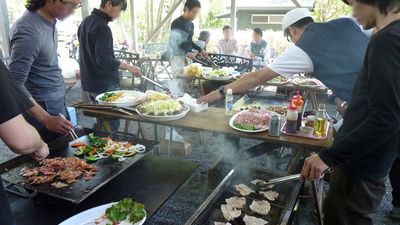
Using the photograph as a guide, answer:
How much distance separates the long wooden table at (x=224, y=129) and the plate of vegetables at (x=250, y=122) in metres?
0.05

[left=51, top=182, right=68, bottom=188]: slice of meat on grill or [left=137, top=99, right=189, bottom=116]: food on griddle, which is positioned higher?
[left=137, top=99, right=189, bottom=116]: food on griddle

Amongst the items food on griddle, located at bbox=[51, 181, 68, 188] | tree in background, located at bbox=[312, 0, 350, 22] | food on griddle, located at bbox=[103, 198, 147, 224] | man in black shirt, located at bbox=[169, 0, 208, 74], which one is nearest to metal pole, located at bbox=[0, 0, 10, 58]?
man in black shirt, located at bbox=[169, 0, 208, 74]

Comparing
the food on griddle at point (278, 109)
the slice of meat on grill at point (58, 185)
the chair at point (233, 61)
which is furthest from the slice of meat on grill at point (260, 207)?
the chair at point (233, 61)

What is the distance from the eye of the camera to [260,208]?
2.04 metres

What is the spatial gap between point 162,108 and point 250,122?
1.02 metres

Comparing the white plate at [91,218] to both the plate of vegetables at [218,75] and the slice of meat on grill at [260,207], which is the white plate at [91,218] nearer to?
the slice of meat on grill at [260,207]

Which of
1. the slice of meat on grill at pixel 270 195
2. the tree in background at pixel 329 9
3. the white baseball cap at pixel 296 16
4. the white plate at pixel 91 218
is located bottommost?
the slice of meat on grill at pixel 270 195

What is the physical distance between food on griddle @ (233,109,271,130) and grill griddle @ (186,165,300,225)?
1.34 ft

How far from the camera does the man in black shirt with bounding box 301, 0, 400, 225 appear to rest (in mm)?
1383

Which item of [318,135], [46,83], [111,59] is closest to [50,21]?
[46,83]

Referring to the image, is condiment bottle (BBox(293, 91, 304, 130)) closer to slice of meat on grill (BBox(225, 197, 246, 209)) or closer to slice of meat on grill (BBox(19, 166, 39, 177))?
slice of meat on grill (BBox(225, 197, 246, 209))

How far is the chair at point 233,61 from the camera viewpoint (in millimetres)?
6902

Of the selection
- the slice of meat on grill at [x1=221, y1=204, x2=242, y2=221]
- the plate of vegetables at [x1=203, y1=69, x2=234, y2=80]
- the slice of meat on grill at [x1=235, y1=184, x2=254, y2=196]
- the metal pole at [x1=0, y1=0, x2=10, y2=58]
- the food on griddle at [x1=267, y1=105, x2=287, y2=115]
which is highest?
the metal pole at [x1=0, y1=0, x2=10, y2=58]

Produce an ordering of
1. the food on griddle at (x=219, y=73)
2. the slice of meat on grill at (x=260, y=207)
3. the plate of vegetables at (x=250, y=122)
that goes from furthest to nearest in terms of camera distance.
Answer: the food on griddle at (x=219, y=73), the plate of vegetables at (x=250, y=122), the slice of meat on grill at (x=260, y=207)
